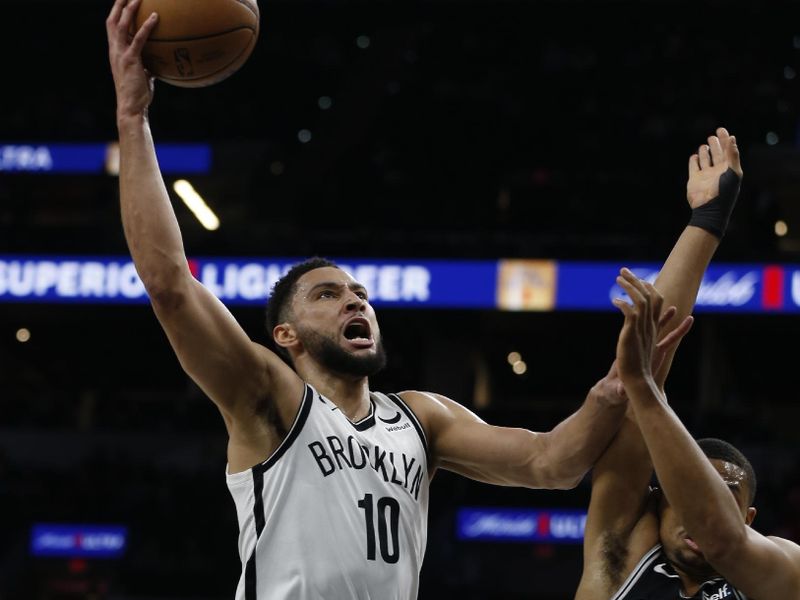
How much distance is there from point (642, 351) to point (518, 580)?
11.9 metres

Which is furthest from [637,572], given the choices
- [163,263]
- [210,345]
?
[163,263]

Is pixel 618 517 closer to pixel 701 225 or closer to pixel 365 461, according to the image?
pixel 365 461

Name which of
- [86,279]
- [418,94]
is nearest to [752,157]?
[418,94]

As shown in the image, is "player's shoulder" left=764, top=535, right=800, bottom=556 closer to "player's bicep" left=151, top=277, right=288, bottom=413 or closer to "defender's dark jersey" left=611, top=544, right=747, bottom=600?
"defender's dark jersey" left=611, top=544, right=747, bottom=600

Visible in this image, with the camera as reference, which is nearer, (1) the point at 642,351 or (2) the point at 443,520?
(1) the point at 642,351

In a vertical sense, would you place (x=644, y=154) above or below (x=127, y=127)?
above

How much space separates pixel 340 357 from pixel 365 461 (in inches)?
14.8

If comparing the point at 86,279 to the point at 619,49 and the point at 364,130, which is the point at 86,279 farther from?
the point at 619,49

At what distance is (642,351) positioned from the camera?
2.87 metres

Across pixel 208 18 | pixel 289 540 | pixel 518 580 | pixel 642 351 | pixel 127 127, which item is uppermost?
pixel 208 18

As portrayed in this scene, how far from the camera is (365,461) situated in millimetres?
3291

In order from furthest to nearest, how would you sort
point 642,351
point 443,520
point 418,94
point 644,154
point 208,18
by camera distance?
point 418,94 < point 644,154 < point 443,520 < point 208,18 < point 642,351

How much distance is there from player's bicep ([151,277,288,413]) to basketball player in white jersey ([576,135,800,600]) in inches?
39.1

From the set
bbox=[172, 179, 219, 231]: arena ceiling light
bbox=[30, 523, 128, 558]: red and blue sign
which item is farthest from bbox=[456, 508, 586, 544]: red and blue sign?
bbox=[172, 179, 219, 231]: arena ceiling light
